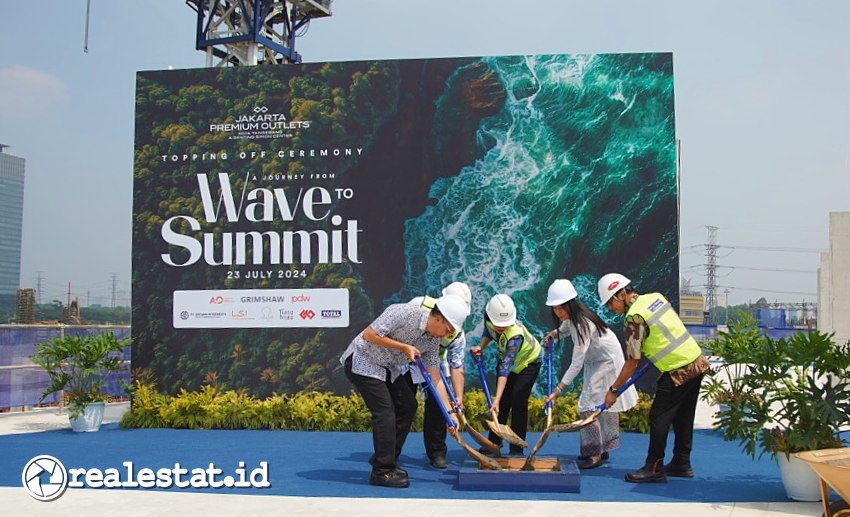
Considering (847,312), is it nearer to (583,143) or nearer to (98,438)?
(583,143)

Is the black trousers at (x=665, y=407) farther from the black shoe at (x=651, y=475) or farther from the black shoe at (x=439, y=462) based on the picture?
the black shoe at (x=439, y=462)

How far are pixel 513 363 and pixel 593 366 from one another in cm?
66

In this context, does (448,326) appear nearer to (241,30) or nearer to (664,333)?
(664,333)

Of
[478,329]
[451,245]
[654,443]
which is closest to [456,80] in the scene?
[451,245]

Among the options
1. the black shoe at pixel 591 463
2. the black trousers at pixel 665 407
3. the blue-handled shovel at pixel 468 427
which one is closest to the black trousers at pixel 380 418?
the blue-handled shovel at pixel 468 427

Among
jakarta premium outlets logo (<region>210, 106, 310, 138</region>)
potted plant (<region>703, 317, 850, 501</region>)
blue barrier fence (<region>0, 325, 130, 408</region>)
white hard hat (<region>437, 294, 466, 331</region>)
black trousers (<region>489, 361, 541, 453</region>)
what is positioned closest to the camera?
potted plant (<region>703, 317, 850, 501</region>)

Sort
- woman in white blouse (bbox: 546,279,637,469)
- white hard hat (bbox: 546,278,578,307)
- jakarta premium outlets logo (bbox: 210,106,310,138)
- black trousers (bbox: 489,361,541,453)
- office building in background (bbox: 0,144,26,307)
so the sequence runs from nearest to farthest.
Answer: white hard hat (bbox: 546,278,578,307) < woman in white blouse (bbox: 546,279,637,469) < black trousers (bbox: 489,361,541,453) < jakarta premium outlets logo (bbox: 210,106,310,138) < office building in background (bbox: 0,144,26,307)

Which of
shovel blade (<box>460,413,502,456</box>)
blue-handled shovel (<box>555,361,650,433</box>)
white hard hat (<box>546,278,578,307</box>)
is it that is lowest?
shovel blade (<box>460,413,502,456</box>)

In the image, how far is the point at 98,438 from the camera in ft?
29.2

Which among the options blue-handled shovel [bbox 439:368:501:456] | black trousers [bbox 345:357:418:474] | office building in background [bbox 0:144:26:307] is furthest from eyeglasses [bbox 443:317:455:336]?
office building in background [bbox 0:144:26:307]

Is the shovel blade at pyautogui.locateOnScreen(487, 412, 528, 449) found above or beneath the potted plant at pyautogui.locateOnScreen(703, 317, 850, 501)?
beneath

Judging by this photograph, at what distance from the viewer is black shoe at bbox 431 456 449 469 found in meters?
7.05
